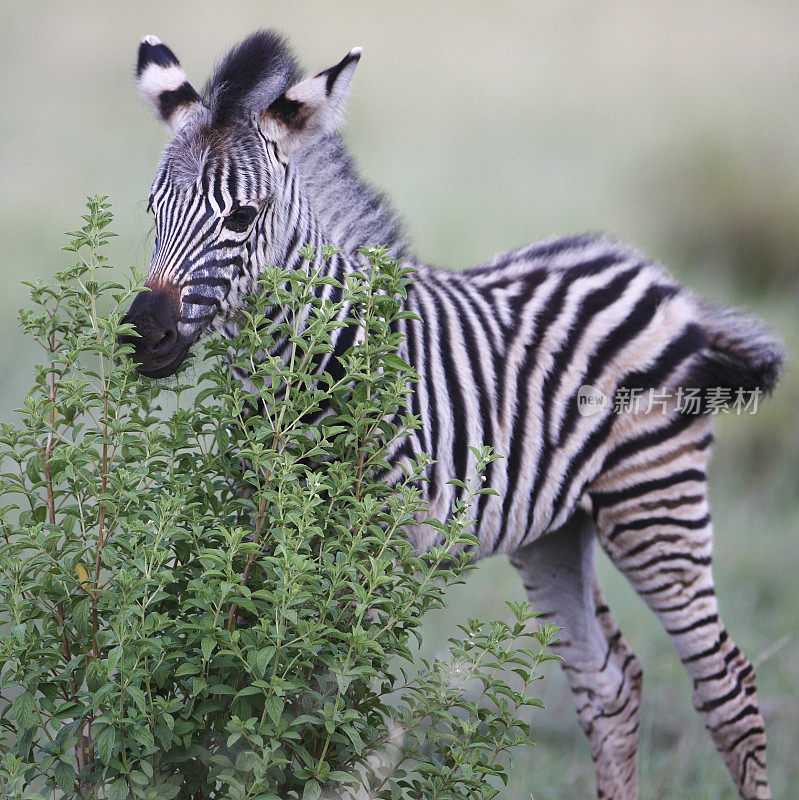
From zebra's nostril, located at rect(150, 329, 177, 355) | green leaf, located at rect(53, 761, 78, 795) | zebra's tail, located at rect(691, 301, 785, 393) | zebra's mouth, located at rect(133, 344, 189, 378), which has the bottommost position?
green leaf, located at rect(53, 761, 78, 795)

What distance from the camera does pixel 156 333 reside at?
2391 mm

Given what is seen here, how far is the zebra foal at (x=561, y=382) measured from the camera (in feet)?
9.16

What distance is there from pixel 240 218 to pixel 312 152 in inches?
27.7

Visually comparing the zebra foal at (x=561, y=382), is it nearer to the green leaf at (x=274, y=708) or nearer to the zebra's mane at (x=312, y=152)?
the zebra's mane at (x=312, y=152)

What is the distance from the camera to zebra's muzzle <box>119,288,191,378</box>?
238 centimetres

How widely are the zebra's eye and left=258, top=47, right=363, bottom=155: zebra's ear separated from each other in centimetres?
30

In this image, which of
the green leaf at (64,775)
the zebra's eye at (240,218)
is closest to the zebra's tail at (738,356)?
the zebra's eye at (240,218)

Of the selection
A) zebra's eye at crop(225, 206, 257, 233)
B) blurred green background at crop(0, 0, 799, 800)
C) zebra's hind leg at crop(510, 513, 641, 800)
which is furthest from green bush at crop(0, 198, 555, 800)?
blurred green background at crop(0, 0, 799, 800)

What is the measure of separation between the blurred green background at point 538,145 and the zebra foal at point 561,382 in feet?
5.33

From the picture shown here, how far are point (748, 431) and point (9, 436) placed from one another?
6242mm

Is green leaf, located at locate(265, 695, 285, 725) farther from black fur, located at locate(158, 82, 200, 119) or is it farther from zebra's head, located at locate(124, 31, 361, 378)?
black fur, located at locate(158, 82, 200, 119)

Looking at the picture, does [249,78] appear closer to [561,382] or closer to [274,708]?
[561,382]

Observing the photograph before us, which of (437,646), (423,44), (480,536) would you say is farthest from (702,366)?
(423,44)

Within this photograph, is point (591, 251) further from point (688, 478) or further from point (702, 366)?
point (688, 478)
